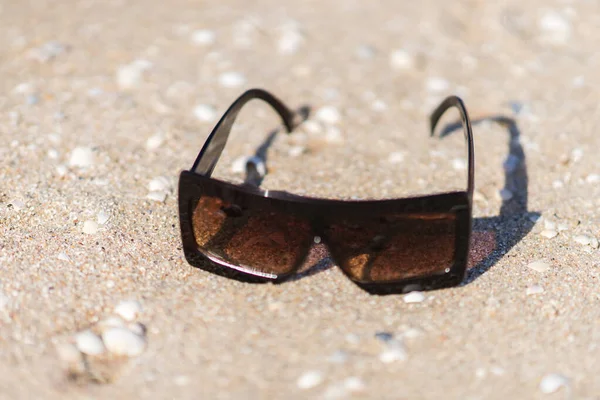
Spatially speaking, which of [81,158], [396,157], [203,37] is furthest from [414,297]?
[203,37]

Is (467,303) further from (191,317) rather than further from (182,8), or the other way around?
(182,8)

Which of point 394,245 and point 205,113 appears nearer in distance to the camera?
point 394,245

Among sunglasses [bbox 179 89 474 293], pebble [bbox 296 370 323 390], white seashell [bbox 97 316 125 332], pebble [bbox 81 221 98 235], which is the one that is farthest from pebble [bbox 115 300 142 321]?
pebble [bbox 296 370 323 390]

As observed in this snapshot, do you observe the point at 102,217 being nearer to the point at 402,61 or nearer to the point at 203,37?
the point at 203,37

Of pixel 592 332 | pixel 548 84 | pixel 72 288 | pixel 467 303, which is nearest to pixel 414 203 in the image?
pixel 467 303

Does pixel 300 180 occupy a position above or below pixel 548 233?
below

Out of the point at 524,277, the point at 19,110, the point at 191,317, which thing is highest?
the point at 524,277
